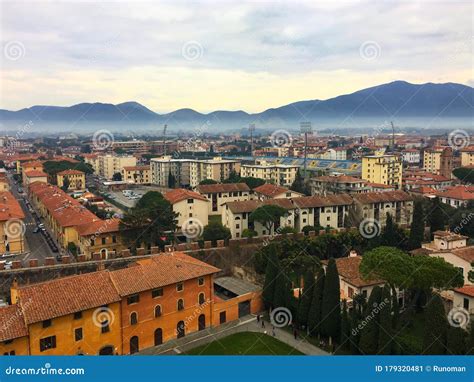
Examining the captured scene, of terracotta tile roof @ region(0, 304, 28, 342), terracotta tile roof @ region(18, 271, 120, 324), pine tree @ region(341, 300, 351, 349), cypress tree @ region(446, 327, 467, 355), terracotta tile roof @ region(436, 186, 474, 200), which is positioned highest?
terracotta tile roof @ region(436, 186, 474, 200)

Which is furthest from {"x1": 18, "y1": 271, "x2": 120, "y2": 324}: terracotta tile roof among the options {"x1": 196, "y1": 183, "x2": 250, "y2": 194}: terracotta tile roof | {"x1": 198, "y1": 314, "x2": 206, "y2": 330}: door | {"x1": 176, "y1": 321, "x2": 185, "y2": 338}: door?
{"x1": 196, "y1": 183, "x2": 250, "y2": 194}: terracotta tile roof

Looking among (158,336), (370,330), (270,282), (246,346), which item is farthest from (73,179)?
(370,330)

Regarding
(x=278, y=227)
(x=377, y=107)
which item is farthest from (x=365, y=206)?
(x=377, y=107)

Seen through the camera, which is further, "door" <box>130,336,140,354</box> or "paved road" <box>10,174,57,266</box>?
"paved road" <box>10,174,57,266</box>

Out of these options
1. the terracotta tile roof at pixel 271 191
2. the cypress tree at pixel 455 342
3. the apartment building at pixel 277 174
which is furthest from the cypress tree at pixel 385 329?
the apartment building at pixel 277 174

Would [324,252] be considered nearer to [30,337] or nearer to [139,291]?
[139,291]

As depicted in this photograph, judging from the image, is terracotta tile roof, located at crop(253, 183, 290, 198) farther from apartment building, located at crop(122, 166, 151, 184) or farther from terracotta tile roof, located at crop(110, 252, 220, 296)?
apartment building, located at crop(122, 166, 151, 184)
